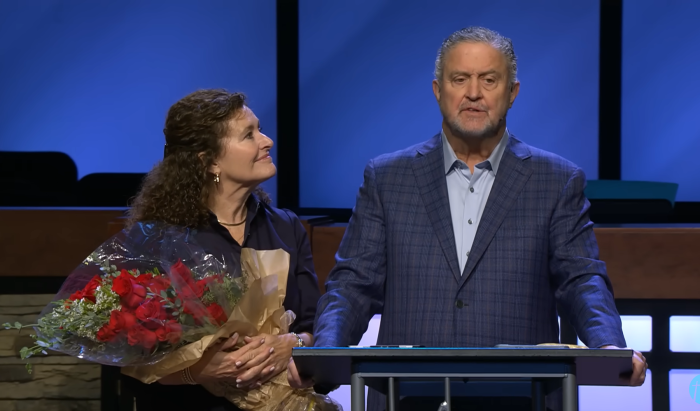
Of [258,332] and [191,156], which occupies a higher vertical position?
[191,156]

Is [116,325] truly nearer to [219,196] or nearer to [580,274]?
[219,196]

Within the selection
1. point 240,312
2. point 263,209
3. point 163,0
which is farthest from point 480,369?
point 163,0

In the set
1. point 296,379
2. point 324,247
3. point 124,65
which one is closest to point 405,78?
point 124,65

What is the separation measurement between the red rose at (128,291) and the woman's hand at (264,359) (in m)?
0.30

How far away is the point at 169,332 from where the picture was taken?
187cm

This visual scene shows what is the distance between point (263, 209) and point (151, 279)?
1.94ft

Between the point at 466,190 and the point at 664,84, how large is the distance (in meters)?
3.13

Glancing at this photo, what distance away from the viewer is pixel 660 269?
2881 millimetres

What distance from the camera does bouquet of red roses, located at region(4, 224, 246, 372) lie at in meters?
1.86

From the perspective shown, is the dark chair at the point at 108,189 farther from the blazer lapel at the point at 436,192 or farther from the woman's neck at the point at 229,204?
the blazer lapel at the point at 436,192

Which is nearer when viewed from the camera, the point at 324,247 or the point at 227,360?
the point at 227,360

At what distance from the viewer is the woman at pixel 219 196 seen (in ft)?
7.66

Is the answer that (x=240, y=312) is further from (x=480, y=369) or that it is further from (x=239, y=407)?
(x=480, y=369)

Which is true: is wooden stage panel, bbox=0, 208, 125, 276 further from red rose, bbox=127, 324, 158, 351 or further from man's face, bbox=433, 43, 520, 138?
man's face, bbox=433, 43, 520, 138
